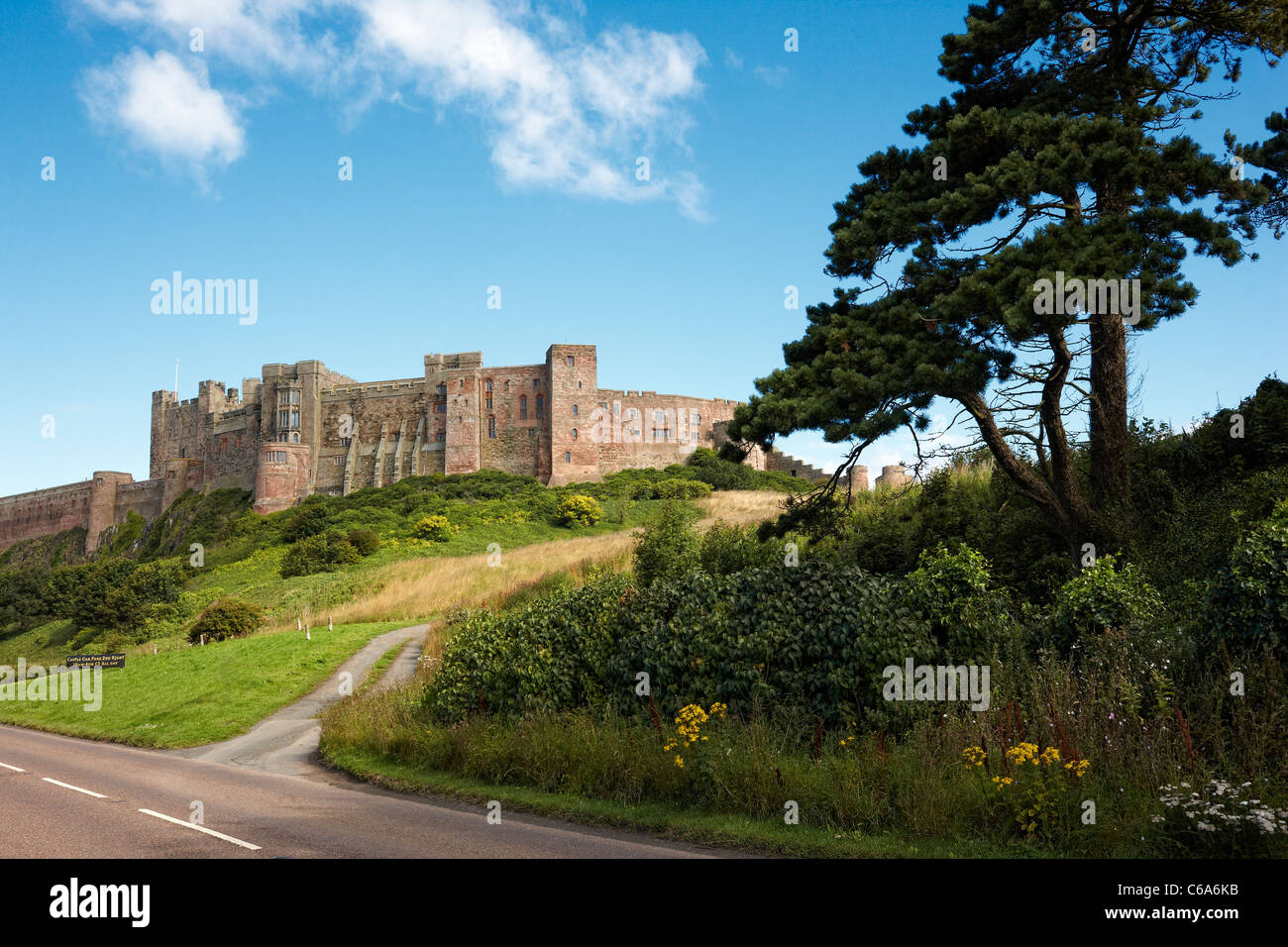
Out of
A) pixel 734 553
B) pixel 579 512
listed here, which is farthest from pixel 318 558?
pixel 734 553

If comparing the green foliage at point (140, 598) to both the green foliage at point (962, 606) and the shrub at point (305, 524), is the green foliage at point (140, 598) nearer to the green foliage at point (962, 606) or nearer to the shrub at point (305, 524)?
the shrub at point (305, 524)

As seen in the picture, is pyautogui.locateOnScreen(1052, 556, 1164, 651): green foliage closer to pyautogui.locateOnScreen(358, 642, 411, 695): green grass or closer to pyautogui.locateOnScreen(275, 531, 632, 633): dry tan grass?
pyautogui.locateOnScreen(358, 642, 411, 695): green grass

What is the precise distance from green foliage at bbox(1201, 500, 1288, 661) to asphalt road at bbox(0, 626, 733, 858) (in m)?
5.38

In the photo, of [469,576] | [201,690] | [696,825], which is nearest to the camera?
[696,825]

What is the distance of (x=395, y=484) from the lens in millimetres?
76500

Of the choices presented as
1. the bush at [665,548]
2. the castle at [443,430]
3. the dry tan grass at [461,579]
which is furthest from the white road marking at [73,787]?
the castle at [443,430]

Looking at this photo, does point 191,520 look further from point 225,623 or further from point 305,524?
point 225,623

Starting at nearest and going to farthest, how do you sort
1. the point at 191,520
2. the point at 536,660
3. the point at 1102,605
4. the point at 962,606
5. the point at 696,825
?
the point at 696,825
the point at 1102,605
the point at 962,606
the point at 536,660
the point at 191,520

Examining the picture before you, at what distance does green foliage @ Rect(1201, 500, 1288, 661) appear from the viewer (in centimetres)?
813

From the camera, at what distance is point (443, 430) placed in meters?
83.8

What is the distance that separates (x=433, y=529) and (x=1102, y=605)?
47.1 meters

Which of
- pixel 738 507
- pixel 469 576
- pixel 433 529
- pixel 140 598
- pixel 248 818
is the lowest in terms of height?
pixel 248 818

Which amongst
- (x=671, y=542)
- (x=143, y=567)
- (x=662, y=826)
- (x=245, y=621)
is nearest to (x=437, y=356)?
(x=143, y=567)

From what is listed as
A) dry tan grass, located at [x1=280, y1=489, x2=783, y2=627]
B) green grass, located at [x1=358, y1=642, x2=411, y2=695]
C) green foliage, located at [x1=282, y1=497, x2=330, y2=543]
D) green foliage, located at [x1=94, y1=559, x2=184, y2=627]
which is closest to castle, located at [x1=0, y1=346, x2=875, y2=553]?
green foliage, located at [x1=282, y1=497, x2=330, y2=543]
